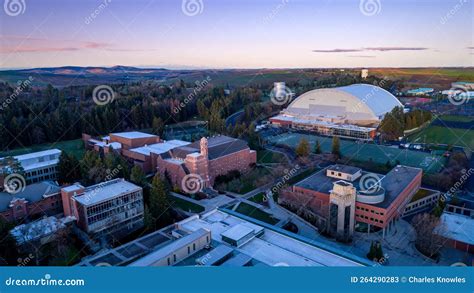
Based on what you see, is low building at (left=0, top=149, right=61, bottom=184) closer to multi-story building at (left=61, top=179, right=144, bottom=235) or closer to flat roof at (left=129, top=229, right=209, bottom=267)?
multi-story building at (left=61, top=179, right=144, bottom=235)

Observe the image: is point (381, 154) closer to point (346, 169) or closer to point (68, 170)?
point (346, 169)

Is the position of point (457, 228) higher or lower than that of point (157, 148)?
lower

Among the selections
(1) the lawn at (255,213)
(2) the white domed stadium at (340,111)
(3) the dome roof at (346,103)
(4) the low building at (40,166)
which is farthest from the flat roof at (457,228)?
(4) the low building at (40,166)

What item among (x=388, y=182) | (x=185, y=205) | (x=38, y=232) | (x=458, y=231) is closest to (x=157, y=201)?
(x=185, y=205)

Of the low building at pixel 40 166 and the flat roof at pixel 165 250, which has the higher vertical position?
the flat roof at pixel 165 250

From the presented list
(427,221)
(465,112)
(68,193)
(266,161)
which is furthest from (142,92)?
(465,112)

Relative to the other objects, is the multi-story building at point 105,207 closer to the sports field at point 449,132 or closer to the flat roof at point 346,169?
the flat roof at point 346,169
